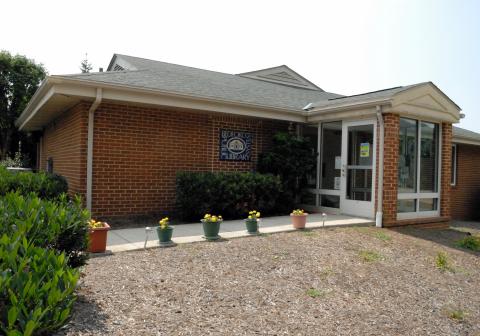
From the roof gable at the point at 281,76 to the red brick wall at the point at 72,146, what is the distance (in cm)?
733

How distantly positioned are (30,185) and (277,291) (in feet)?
17.7

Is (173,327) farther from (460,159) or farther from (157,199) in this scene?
(460,159)

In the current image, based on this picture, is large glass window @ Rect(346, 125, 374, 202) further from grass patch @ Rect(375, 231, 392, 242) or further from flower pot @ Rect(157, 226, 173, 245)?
flower pot @ Rect(157, 226, 173, 245)

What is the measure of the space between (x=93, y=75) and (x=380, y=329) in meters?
7.11

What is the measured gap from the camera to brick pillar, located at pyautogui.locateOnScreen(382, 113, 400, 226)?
8.55 metres

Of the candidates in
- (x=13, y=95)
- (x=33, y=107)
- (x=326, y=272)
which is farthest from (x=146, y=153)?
(x=13, y=95)

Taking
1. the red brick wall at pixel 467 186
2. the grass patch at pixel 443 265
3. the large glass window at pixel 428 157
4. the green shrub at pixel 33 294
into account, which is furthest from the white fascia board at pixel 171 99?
the red brick wall at pixel 467 186

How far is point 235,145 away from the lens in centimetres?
1030

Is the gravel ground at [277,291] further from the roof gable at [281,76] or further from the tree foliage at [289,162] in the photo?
the roof gable at [281,76]

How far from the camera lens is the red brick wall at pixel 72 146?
8297 millimetres

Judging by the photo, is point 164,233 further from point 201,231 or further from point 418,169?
point 418,169

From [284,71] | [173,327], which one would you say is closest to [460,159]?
[284,71]

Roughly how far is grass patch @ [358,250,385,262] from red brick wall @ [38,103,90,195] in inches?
228

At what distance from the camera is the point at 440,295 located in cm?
487
